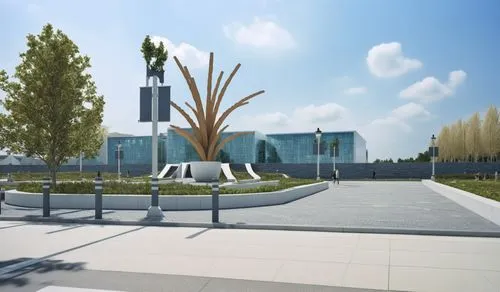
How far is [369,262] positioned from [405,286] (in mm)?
1414

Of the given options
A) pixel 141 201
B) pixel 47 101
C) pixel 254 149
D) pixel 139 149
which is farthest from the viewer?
pixel 139 149

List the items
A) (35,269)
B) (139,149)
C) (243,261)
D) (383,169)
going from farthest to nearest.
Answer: (139,149), (383,169), (243,261), (35,269)

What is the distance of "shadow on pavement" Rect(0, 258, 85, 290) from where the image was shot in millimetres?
5878

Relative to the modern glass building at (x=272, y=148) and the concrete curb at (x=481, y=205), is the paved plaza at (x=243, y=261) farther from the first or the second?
the modern glass building at (x=272, y=148)

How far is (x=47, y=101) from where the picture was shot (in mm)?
18281

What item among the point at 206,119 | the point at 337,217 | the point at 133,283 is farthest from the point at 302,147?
the point at 133,283

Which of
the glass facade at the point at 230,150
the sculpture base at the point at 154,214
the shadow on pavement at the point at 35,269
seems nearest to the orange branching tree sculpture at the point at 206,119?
the sculpture base at the point at 154,214

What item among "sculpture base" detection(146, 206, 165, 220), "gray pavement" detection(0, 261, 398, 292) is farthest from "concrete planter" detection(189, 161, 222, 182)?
"gray pavement" detection(0, 261, 398, 292)

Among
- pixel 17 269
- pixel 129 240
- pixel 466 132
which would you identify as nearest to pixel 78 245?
pixel 129 240

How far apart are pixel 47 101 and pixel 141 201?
6.85 metres

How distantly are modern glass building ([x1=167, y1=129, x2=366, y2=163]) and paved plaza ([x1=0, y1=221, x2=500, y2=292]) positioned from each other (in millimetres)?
75640

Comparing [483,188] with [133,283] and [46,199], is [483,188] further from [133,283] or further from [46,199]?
[133,283]

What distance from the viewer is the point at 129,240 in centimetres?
920

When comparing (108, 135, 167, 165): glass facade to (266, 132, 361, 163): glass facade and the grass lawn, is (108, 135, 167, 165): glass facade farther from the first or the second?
the grass lawn
